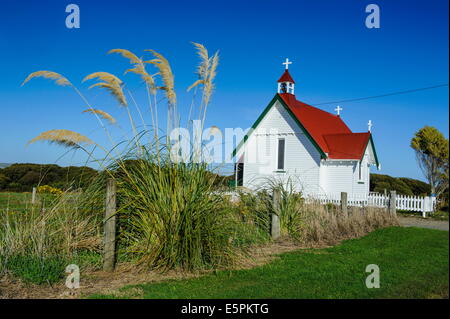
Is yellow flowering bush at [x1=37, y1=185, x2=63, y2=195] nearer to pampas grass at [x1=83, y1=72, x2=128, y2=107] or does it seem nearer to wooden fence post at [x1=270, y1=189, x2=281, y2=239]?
pampas grass at [x1=83, y1=72, x2=128, y2=107]

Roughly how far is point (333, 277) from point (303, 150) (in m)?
15.9

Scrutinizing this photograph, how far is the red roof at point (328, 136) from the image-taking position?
2064 cm

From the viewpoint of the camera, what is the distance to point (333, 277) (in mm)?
5578

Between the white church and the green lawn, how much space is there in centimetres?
1245

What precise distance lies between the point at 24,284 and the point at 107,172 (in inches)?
77.1

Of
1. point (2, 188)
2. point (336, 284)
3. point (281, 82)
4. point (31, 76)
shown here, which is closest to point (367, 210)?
→ point (336, 284)

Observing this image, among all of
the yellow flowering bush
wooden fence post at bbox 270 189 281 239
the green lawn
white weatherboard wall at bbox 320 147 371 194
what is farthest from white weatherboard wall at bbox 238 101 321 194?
the yellow flowering bush

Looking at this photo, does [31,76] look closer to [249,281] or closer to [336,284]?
[249,281]

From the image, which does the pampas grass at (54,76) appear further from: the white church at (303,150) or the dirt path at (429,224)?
the white church at (303,150)

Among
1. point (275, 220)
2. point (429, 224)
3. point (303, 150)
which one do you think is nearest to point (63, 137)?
point (275, 220)

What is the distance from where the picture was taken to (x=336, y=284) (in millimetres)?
5203

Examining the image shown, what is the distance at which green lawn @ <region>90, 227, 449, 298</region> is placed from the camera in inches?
186
